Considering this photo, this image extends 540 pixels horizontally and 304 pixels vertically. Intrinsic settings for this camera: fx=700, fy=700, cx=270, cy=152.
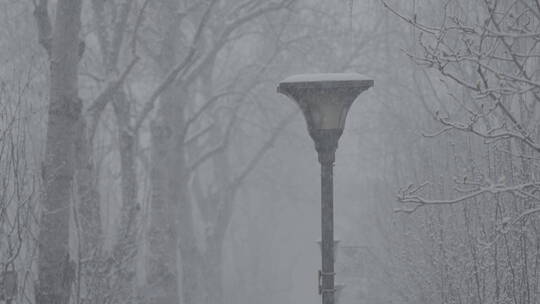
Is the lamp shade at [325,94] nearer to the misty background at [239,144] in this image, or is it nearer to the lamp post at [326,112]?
the lamp post at [326,112]

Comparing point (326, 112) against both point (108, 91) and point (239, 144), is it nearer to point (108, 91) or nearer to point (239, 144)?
point (108, 91)

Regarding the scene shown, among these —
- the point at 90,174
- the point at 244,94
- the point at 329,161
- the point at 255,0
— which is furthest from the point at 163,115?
the point at 329,161

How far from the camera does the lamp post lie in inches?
194

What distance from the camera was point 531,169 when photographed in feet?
18.9

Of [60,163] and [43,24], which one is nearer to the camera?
[60,163]

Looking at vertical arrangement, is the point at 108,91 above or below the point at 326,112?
above

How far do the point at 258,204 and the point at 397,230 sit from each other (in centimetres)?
1900

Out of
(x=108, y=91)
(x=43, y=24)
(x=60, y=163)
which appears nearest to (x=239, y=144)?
(x=108, y=91)

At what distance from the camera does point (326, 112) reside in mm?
5035

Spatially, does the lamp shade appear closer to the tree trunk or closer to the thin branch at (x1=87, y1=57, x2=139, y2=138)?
the tree trunk

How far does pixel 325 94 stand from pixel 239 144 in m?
18.5

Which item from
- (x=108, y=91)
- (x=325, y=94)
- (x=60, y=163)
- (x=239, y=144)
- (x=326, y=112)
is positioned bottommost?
(x=60, y=163)

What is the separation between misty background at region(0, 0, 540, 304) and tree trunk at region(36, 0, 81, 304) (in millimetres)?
15

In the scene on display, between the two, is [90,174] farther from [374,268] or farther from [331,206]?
[374,268]
